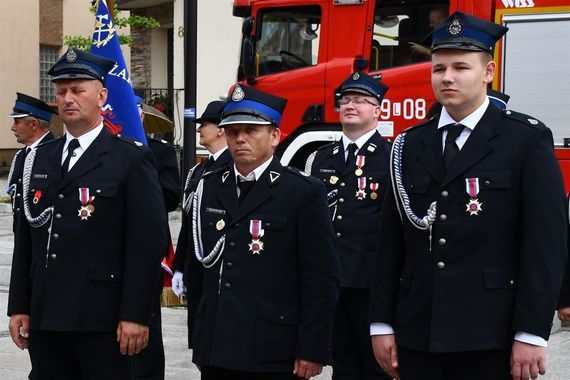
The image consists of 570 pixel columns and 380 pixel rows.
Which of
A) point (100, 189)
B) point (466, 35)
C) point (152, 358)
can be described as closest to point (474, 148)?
point (466, 35)

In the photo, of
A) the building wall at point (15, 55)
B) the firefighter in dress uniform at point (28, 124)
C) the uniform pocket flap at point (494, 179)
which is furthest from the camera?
the building wall at point (15, 55)

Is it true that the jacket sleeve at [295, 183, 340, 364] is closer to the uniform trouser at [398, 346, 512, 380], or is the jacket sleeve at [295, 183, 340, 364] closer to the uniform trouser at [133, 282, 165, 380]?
the uniform trouser at [398, 346, 512, 380]

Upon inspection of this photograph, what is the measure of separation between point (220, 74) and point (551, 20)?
11.6 meters

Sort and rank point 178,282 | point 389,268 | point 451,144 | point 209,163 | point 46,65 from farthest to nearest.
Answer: point 46,65 → point 209,163 → point 178,282 → point 389,268 → point 451,144

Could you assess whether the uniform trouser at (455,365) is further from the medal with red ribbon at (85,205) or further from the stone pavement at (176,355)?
the stone pavement at (176,355)

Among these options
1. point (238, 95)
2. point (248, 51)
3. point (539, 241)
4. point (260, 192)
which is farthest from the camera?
point (248, 51)

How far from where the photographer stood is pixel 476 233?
378 centimetres

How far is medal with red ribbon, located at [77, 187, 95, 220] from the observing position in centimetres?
469

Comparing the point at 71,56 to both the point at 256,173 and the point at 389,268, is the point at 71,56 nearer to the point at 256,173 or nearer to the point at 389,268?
the point at 256,173

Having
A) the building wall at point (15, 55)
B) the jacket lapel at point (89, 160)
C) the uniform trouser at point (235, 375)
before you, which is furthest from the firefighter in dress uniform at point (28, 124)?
the building wall at point (15, 55)

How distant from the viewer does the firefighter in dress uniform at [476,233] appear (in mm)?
3695

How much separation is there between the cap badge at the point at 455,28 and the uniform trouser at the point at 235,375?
5.14 feet

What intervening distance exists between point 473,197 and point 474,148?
0.18 metres

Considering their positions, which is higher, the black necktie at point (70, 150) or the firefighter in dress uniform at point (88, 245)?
the black necktie at point (70, 150)
